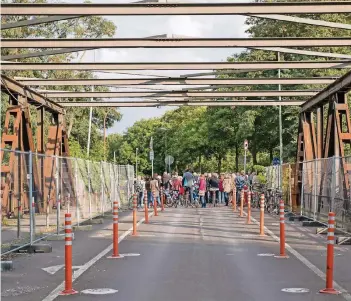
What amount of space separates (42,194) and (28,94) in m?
7.23

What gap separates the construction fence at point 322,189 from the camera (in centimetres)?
1722

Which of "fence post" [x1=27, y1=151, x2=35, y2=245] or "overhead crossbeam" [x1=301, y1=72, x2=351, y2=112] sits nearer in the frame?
"fence post" [x1=27, y1=151, x2=35, y2=245]

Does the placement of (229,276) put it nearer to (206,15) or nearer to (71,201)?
(206,15)

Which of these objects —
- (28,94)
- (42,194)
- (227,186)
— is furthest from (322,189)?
(227,186)

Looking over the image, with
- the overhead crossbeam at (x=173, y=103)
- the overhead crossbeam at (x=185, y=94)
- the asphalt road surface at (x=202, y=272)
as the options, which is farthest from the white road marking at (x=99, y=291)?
the overhead crossbeam at (x=173, y=103)

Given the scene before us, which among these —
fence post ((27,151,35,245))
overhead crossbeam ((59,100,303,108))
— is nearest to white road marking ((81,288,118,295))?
fence post ((27,151,35,245))

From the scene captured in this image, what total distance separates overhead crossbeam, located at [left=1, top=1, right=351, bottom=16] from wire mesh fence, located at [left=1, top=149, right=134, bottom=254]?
3.31 meters

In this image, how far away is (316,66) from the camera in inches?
843

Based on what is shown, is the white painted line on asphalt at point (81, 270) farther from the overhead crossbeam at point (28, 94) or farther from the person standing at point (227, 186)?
the person standing at point (227, 186)

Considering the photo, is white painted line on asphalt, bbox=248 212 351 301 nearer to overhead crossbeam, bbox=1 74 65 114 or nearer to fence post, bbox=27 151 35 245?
fence post, bbox=27 151 35 245

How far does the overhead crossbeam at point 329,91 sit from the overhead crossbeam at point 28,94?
9902 mm

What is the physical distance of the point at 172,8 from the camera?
1527 centimetres

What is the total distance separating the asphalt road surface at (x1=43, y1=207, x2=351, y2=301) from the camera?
926cm

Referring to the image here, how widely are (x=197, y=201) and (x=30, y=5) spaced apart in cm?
2235
